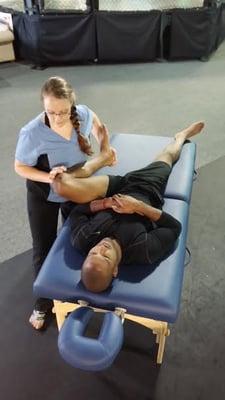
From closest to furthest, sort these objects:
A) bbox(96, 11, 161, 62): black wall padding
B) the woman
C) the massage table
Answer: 1. the massage table
2. the woman
3. bbox(96, 11, 161, 62): black wall padding

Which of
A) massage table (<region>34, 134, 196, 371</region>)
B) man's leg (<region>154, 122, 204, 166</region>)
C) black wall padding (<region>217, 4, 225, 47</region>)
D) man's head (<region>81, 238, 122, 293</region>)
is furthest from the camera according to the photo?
black wall padding (<region>217, 4, 225, 47</region>)

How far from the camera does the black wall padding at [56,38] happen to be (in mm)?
4508

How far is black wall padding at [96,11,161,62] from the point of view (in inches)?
181

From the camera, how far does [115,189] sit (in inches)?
71.9

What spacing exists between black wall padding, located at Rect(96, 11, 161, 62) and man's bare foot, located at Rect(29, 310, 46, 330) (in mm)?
3963

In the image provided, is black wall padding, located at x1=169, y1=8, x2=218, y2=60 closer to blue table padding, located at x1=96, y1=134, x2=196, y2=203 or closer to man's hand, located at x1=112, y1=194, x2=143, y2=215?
blue table padding, located at x1=96, y1=134, x2=196, y2=203

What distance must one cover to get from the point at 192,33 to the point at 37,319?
170 inches

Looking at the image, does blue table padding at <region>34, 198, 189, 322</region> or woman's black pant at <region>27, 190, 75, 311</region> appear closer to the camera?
blue table padding at <region>34, 198, 189, 322</region>

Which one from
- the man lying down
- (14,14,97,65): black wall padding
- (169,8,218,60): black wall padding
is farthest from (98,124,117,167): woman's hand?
(169,8,218,60): black wall padding

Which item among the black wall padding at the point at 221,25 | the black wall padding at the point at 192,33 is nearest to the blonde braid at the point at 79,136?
the black wall padding at the point at 192,33

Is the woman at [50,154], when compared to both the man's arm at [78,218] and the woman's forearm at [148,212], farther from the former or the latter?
the woman's forearm at [148,212]

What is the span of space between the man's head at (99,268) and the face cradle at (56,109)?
538 millimetres

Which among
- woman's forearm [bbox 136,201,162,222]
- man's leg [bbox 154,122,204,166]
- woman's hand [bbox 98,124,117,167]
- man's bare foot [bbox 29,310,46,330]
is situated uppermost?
woman's hand [bbox 98,124,117,167]

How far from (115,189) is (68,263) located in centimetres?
49
